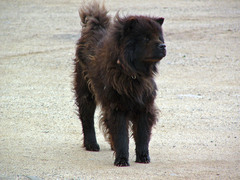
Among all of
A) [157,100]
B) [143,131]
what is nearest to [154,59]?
[143,131]

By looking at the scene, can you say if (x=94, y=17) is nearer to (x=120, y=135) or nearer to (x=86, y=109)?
(x=86, y=109)

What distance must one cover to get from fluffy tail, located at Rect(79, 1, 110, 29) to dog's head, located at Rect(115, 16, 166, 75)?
1.50 meters

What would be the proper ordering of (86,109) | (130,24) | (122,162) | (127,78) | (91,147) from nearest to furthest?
(130,24), (127,78), (122,162), (91,147), (86,109)

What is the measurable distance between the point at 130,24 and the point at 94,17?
5.66 ft

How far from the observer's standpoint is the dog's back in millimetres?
7375

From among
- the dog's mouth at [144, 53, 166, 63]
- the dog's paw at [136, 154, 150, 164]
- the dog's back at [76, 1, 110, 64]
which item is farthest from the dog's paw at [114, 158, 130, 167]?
the dog's back at [76, 1, 110, 64]

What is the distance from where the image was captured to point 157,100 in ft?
36.2

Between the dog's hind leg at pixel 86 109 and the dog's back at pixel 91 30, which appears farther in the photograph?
the dog's hind leg at pixel 86 109

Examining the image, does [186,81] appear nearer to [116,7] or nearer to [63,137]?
[63,137]

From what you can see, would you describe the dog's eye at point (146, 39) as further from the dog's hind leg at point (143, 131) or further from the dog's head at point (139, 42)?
the dog's hind leg at point (143, 131)

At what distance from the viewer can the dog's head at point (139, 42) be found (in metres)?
6.06

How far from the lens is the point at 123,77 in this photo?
6.27m

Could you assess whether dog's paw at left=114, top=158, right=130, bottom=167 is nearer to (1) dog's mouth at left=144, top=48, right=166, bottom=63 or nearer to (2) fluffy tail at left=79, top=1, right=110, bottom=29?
(1) dog's mouth at left=144, top=48, right=166, bottom=63

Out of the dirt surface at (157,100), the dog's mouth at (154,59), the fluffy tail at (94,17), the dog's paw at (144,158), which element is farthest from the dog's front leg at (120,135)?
the fluffy tail at (94,17)
